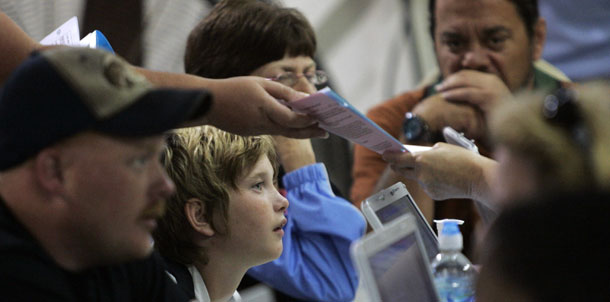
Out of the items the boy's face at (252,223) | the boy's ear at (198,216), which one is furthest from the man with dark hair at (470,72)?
the boy's ear at (198,216)

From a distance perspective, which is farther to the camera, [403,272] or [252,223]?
[252,223]

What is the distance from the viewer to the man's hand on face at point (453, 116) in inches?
84.4

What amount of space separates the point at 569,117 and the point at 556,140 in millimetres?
35

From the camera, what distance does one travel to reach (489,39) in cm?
236

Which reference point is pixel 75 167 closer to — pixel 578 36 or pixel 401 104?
pixel 401 104

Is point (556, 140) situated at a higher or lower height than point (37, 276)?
higher

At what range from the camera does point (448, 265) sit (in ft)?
4.36

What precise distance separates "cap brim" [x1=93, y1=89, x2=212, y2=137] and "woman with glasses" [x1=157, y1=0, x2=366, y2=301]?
0.98 meters

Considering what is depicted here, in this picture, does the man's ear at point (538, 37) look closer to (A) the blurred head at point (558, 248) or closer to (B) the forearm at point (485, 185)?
(B) the forearm at point (485, 185)

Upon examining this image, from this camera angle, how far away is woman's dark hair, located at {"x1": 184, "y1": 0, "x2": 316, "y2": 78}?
6.61 feet

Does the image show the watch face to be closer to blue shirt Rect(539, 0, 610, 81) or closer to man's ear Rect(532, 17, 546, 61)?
man's ear Rect(532, 17, 546, 61)

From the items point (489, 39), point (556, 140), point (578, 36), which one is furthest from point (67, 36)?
point (578, 36)

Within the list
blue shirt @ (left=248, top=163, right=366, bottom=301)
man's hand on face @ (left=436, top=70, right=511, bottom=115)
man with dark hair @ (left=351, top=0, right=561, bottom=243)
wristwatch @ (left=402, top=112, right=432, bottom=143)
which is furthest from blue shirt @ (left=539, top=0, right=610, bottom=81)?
blue shirt @ (left=248, top=163, right=366, bottom=301)

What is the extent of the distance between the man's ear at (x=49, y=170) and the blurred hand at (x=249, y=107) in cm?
48
